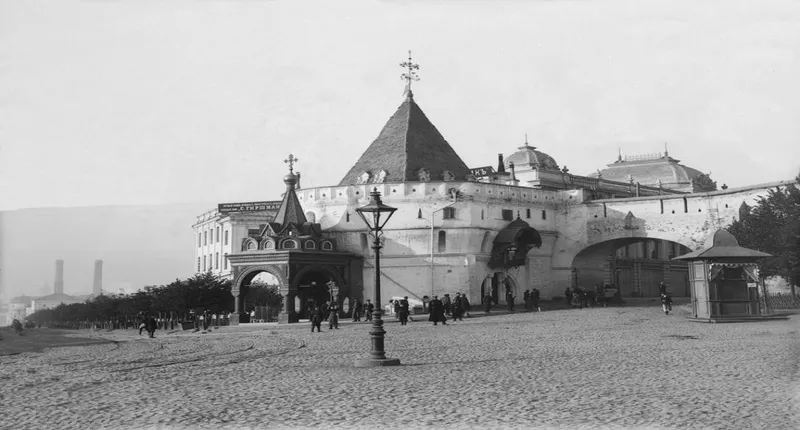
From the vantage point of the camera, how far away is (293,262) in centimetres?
4728

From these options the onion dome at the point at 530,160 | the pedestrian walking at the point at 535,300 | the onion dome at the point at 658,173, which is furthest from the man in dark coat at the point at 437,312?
the onion dome at the point at 658,173

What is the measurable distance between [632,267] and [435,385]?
62322 millimetres

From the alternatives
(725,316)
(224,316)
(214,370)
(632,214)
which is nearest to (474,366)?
(214,370)

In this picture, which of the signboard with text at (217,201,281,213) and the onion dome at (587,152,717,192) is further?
the onion dome at (587,152,717,192)

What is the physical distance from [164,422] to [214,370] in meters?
7.04

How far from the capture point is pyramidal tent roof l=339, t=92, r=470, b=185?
55.7 metres

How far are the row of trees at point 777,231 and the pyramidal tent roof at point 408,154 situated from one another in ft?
63.8

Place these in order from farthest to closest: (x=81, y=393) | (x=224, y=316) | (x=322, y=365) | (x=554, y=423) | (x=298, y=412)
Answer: (x=224, y=316)
(x=322, y=365)
(x=81, y=393)
(x=298, y=412)
(x=554, y=423)

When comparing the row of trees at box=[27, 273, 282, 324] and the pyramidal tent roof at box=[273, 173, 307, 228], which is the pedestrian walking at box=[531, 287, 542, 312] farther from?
the row of trees at box=[27, 273, 282, 324]

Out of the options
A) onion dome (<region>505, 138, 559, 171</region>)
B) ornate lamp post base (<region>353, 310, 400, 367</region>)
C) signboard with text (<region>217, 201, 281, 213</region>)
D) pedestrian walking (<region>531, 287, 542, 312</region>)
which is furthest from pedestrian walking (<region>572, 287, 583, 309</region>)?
signboard with text (<region>217, 201, 281, 213</region>)

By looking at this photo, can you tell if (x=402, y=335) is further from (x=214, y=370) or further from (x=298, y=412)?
(x=298, y=412)

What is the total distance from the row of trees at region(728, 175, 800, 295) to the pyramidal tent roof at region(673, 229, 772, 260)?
27.3ft

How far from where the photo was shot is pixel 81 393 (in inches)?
545

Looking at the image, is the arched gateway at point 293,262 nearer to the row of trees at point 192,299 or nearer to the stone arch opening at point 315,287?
the stone arch opening at point 315,287
